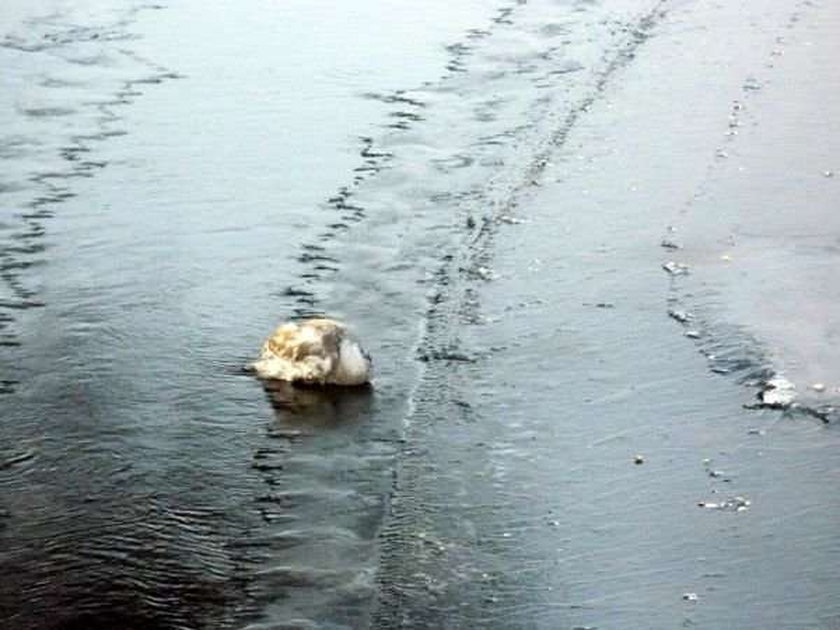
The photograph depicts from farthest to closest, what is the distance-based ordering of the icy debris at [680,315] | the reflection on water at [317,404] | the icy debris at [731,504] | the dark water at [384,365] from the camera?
the icy debris at [680,315] → the reflection on water at [317,404] → the icy debris at [731,504] → the dark water at [384,365]

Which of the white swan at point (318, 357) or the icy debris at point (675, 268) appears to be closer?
the white swan at point (318, 357)

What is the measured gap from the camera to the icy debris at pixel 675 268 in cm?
1398

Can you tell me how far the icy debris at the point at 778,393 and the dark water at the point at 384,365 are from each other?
12cm

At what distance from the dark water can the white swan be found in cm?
17

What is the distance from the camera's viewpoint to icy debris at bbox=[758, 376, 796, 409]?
11323 mm

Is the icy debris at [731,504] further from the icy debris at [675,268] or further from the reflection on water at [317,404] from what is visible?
the icy debris at [675,268]

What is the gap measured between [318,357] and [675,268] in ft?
12.8

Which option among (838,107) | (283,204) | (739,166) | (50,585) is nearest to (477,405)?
(50,585)

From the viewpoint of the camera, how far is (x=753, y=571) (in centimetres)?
929

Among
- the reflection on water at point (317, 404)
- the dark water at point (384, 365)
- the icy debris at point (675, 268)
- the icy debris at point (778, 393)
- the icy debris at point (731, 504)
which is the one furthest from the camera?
the icy debris at point (675, 268)

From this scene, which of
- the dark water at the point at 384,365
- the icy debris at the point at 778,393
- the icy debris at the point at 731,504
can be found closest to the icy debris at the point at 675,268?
the dark water at the point at 384,365

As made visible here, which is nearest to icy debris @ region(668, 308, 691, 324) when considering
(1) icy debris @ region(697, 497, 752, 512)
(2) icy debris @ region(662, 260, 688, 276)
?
(2) icy debris @ region(662, 260, 688, 276)

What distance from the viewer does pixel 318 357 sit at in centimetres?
1145

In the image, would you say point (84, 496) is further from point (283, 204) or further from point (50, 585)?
point (283, 204)
